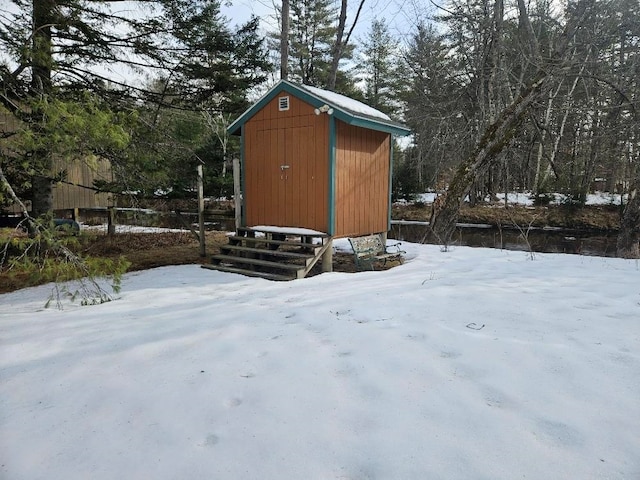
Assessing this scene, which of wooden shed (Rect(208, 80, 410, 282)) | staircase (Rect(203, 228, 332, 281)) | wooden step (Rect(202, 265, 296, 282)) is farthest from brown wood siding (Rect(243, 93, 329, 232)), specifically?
wooden step (Rect(202, 265, 296, 282))

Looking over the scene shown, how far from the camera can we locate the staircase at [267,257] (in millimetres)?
5758

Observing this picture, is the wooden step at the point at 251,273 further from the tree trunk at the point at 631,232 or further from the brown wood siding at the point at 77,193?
the tree trunk at the point at 631,232

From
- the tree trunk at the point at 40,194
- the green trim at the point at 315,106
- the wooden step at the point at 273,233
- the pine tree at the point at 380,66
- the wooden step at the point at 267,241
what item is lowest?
the wooden step at the point at 267,241

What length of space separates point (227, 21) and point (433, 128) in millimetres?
9282

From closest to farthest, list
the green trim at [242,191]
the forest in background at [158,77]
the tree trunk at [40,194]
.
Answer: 1. the forest in background at [158,77]
2. the tree trunk at [40,194]
3. the green trim at [242,191]

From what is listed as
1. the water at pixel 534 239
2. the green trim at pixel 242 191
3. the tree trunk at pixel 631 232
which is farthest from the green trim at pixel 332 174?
the tree trunk at pixel 631 232

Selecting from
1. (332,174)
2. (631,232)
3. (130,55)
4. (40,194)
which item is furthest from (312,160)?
(631,232)

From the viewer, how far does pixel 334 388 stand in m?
2.10

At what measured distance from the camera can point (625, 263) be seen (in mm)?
5430

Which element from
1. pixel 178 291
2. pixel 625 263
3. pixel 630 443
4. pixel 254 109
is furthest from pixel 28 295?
pixel 625 263

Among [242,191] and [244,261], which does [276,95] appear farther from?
[244,261]

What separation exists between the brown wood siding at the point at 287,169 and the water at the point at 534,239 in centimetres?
544

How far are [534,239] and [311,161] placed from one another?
33.6 feet

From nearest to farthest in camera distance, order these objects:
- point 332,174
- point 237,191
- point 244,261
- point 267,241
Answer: point 332,174
point 244,261
point 267,241
point 237,191
